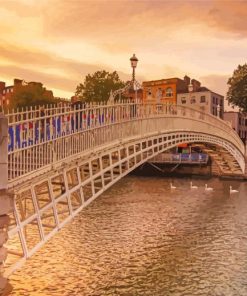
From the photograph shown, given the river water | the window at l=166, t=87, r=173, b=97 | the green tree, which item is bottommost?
the river water

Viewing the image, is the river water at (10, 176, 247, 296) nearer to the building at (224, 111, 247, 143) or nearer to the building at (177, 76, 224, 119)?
the building at (177, 76, 224, 119)

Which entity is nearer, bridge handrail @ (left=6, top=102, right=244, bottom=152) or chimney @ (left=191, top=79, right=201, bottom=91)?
bridge handrail @ (left=6, top=102, right=244, bottom=152)

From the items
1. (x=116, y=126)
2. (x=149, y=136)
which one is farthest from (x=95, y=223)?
(x=116, y=126)

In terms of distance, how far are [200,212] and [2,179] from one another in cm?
2161

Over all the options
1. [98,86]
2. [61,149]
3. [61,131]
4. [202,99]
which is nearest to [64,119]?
[61,131]

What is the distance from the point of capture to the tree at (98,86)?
62.3 meters

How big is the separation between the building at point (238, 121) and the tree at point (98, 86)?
22.2m

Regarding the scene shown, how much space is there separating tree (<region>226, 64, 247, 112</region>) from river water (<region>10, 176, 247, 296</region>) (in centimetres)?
3454

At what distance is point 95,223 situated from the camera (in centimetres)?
2572

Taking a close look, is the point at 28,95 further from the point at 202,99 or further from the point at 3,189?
the point at 3,189

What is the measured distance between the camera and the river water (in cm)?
1541

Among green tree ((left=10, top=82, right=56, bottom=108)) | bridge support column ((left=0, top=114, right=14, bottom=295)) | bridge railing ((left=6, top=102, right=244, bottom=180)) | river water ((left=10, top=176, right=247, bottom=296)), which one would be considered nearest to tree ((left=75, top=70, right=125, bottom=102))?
green tree ((left=10, top=82, right=56, bottom=108))

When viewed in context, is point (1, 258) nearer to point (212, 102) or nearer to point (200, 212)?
point (200, 212)

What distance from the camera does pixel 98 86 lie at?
62.5m
